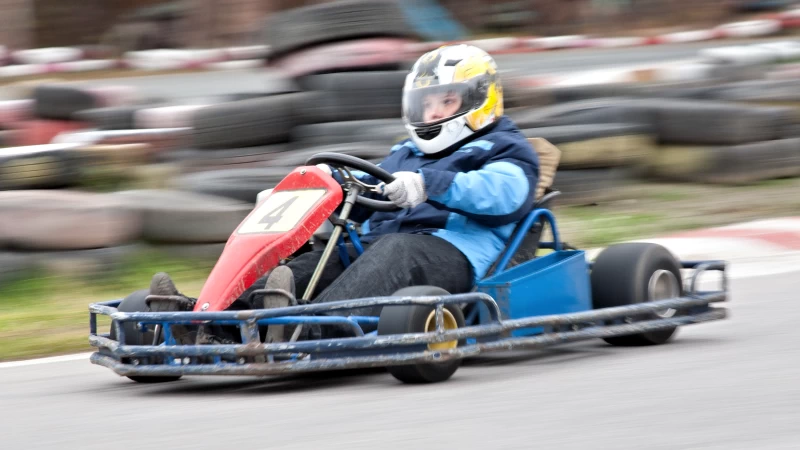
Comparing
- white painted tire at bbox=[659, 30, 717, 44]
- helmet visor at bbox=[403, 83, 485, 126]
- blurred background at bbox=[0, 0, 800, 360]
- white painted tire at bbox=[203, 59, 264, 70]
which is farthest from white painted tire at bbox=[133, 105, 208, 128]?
white painted tire at bbox=[659, 30, 717, 44]

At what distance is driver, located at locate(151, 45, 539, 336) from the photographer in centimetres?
371

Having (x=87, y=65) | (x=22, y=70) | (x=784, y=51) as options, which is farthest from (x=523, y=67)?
(x=22, y=70)

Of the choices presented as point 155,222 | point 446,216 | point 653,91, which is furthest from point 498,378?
point 653,91

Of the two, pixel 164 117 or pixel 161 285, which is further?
pixel 164 117

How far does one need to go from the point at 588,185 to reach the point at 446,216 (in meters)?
3.73

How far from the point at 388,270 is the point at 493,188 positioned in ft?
1.44

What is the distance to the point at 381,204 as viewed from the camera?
3844mm

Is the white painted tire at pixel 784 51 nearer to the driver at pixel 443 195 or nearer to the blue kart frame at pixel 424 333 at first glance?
the blue kart frame at pixel 424 333

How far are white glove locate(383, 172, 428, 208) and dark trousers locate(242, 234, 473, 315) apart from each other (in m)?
0.15

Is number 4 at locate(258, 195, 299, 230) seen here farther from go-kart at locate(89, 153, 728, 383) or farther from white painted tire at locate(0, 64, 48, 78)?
white painted tire at locate(0, 64, 48, 78)

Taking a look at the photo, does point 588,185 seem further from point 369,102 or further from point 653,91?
point 653,91

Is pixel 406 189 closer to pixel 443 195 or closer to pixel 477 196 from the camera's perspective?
pixel 443 195

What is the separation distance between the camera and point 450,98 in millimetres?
4062

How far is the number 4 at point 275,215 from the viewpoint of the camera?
3.76 meters
